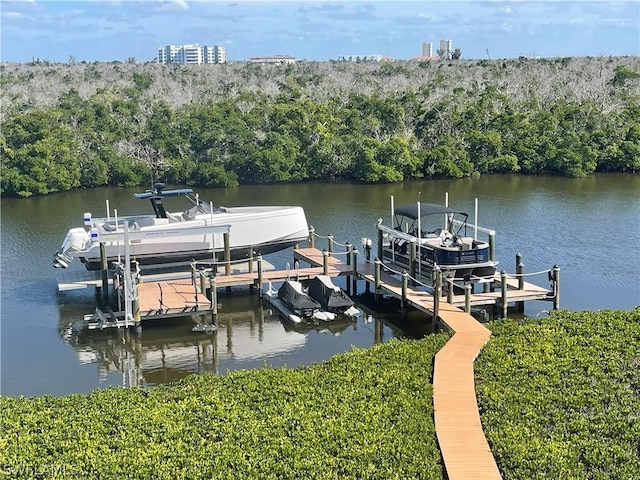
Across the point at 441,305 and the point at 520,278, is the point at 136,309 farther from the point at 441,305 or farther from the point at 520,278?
the point at 520,278

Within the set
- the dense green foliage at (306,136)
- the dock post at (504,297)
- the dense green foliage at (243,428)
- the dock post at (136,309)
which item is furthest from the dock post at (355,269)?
the dense green foliage at (306,136)

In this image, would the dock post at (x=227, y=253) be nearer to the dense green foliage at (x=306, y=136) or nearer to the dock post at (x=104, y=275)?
the dock post at (x=104, y=275)

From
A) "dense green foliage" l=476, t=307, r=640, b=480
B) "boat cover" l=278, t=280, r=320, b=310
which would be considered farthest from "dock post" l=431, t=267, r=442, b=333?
"boat cover" l=278, t=280, r=320, b=310

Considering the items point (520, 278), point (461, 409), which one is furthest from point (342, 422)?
point (520, 278)

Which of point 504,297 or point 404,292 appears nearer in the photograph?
point 504,297

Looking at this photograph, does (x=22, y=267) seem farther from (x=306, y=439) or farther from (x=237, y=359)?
(x=306, y=439)

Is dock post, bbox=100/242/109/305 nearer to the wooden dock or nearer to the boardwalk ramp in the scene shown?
the wooden dock
